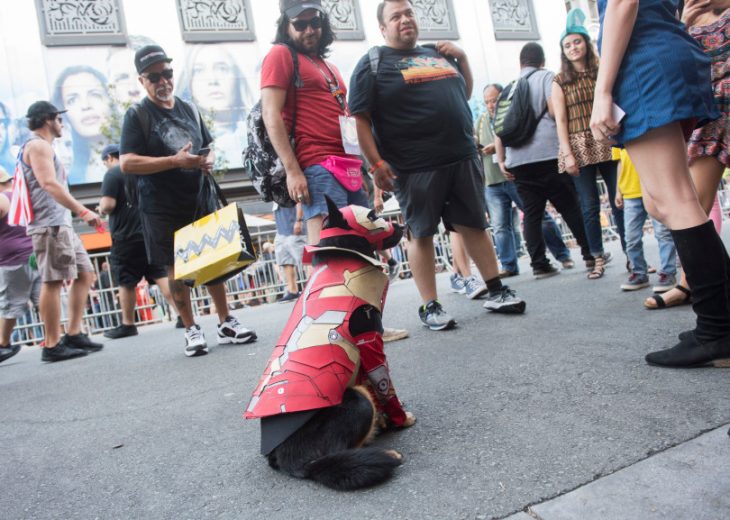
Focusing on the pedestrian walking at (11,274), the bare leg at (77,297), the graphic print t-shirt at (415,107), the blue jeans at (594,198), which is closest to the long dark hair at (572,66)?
the blue jeans at (594,198)

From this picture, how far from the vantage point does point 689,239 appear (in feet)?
7.32

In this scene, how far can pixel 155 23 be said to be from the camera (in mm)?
22547

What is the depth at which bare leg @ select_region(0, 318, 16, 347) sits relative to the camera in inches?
219

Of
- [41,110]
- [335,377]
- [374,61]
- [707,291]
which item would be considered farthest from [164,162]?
[707,291]

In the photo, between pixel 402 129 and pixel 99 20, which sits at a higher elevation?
pixel 99 20

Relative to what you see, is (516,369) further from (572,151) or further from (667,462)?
(572,151)

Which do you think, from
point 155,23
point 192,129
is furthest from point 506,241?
point 155,23

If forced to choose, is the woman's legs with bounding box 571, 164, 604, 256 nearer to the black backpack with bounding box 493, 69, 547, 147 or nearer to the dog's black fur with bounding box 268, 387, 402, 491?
the black backpack with bounding box 493, 69, 547, 147

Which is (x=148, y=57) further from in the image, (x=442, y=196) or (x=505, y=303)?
(x=505, y=303)

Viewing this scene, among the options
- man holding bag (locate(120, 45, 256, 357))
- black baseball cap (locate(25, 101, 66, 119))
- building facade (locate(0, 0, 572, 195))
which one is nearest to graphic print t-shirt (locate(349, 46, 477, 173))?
man holding bag (locate(120, 45, 256, 357))

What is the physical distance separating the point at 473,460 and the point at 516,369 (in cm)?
95

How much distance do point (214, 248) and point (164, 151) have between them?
3.37ft

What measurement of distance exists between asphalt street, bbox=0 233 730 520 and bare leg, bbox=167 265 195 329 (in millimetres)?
783

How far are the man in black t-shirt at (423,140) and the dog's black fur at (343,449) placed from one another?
1872 millimetres
